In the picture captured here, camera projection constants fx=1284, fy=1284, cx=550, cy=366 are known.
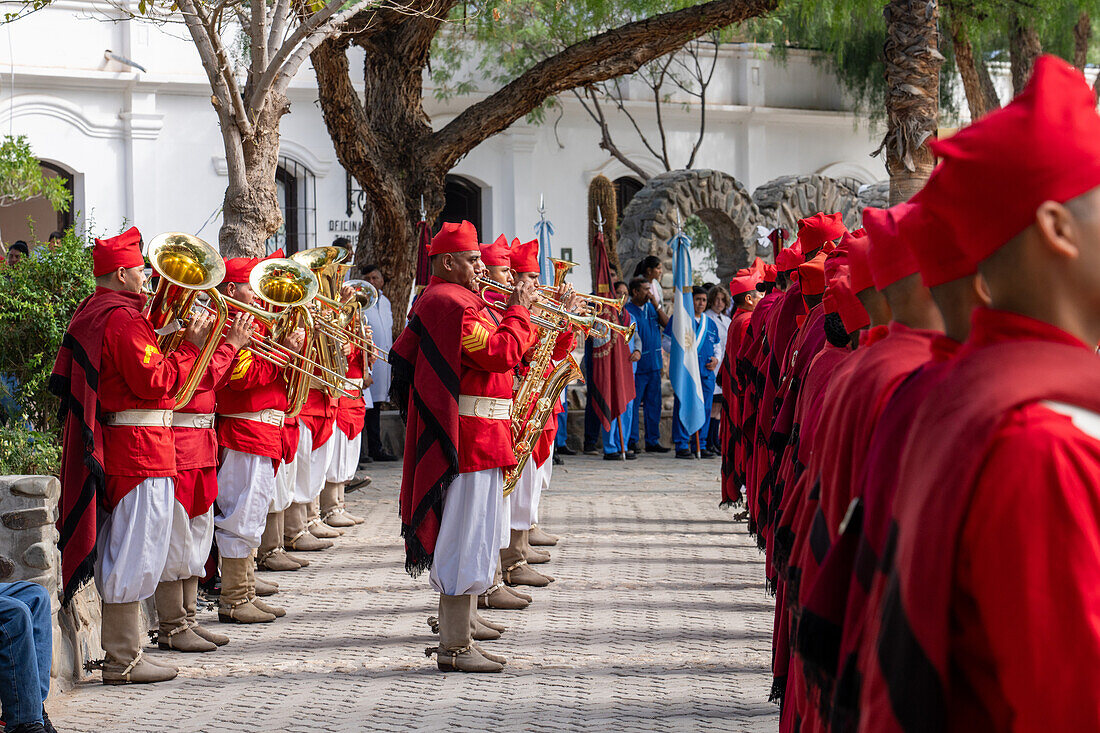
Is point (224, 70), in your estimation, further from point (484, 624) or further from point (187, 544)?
point (484, 624)

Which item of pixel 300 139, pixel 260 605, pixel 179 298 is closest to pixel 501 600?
pixel 260 605

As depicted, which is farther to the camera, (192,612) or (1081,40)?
(1081,40)

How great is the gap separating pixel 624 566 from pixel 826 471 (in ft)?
19.4

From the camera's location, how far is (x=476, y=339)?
5742 millimetres

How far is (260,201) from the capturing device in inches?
359

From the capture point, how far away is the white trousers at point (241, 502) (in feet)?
23.0

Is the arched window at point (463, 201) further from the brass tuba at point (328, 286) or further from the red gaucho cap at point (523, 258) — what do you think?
the red gaucho cap at point (523, 258)

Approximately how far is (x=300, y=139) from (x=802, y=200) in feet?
26.7

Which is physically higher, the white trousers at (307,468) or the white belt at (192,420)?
the white belt at (192,420)

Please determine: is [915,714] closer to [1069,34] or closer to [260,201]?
[260,201]

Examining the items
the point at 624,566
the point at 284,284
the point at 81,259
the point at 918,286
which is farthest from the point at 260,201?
the point at 918,286

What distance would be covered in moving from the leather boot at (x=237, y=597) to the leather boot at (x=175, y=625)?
0.67 meters

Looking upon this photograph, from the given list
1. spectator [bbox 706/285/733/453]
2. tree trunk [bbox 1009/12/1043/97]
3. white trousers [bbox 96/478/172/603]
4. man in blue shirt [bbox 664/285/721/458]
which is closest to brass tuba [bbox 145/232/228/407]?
white trousers [bbox 96/478/172/603]

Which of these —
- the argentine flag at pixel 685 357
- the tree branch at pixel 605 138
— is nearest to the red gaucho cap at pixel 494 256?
the argentine flag at pixel 685 357
